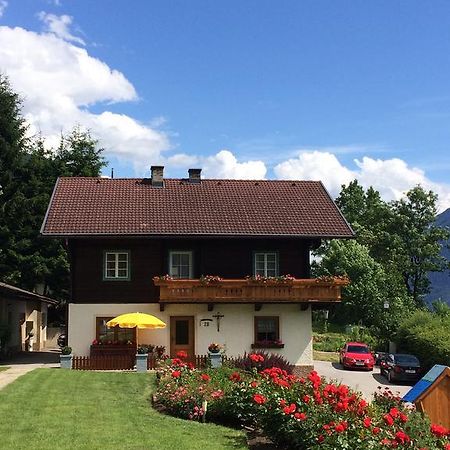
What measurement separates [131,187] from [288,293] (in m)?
9.83

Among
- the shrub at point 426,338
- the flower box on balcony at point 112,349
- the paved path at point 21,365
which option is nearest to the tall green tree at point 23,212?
the paved path at point 21,365

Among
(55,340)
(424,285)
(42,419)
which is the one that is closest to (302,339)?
(42,419)

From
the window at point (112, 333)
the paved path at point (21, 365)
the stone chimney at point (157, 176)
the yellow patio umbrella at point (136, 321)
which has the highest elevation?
the stone chimney at point (157, 176)

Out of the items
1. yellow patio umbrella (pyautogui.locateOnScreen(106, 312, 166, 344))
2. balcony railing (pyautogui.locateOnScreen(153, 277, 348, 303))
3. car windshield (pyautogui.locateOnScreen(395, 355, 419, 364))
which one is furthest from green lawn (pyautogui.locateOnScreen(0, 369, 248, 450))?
car windshield (pyautogui.locateOnScreen(395, 355, 419, 364))

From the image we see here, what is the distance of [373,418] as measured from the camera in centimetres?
1003

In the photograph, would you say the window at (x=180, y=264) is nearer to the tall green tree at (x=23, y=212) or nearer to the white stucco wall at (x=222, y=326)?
the white stucco wall at (x=222, y=326)

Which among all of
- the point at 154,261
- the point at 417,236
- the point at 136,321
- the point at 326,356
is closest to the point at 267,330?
the point at 154,261

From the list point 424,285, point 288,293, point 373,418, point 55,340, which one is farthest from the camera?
point 424,285

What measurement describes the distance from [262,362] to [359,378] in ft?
30.8

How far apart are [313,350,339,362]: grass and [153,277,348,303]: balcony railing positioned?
45.3 feet

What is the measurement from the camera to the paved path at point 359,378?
25.9 m

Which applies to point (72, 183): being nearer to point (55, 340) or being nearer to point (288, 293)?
point (288, 293)

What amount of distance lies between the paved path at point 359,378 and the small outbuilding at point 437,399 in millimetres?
10670

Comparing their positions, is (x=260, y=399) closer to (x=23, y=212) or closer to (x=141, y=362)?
(x=141, y=362)
